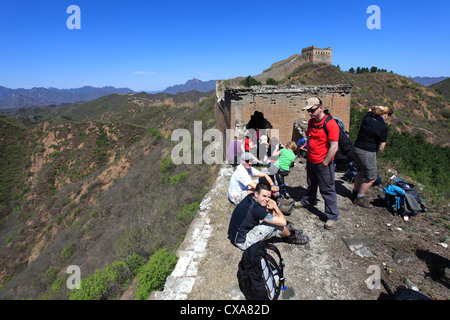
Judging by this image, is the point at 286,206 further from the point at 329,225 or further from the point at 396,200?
the point at 396,200

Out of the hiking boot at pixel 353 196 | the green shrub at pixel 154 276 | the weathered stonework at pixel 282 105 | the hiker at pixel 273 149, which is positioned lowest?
the green shrub at pixel 154 276

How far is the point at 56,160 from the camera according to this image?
31906mm

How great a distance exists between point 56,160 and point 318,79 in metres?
40.7

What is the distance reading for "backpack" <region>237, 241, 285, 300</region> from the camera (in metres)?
2.71

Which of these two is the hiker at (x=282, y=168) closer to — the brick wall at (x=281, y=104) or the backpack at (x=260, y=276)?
the backpack at (x=260, y=276)

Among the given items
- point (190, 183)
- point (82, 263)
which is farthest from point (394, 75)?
point (82, 263)

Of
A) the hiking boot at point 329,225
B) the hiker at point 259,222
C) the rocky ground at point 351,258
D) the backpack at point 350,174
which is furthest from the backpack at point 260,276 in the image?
the backpack at point 350,174

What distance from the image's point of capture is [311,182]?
4551 millimetres

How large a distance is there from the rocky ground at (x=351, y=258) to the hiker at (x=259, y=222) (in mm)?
280

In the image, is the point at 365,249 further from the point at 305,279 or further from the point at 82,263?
the point at 82,263

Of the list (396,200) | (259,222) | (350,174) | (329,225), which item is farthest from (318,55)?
(259,222)

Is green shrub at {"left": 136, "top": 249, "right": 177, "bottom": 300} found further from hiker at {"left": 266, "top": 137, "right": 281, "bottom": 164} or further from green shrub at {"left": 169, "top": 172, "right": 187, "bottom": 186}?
green shrub at {"left": 169, "top": 172, "right": 187, "bottom": 186}

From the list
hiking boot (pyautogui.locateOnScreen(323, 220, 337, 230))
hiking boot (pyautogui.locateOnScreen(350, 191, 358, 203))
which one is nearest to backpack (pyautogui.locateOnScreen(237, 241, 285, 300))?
hiking boot (pyautogui.locateOnScreen(323, 220, 337, 230))

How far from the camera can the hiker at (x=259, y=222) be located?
3.34 m
